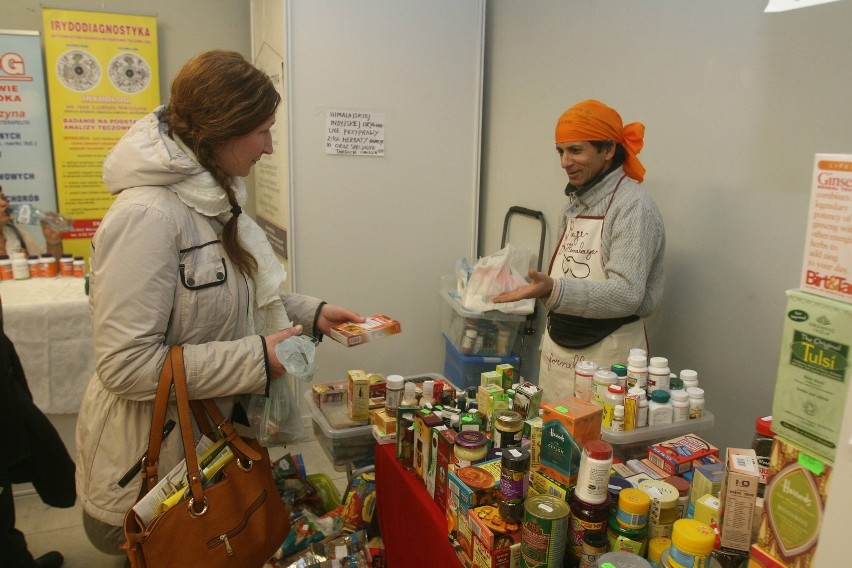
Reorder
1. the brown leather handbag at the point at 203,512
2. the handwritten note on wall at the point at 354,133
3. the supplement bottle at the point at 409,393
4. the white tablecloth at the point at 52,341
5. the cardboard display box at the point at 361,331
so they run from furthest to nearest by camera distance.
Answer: the handwritten note on wall at the point at 354,133
the white tablecloth at the point at 52,341
the supplement bottle at the point at 409,393
the cardboard display box at the point at 361,331
the brown leather handbag at the point at 203,512

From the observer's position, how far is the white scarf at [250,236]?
1.40 metres

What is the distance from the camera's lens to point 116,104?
12.3 feet

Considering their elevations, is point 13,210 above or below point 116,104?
below

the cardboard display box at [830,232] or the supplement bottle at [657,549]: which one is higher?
the cardboard display box at [830,232]

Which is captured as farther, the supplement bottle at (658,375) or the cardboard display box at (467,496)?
the supplement bottle at (658,375)

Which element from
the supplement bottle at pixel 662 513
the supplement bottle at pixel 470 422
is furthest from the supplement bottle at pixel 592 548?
the supplement bottle at pixel 470 422

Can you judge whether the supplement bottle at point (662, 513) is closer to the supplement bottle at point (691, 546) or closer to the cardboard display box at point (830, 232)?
the supplement bottle at point (691, 546)

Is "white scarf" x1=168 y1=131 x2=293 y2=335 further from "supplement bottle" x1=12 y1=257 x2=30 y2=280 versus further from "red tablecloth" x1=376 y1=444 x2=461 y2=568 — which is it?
"supplement bottle" x1=12 y1=257 x2=30 y2=280

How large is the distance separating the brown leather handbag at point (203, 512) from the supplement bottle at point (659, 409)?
0.99 m

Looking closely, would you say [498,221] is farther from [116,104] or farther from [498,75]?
[116,104]

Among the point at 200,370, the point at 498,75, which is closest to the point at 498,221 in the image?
the point at 498,75

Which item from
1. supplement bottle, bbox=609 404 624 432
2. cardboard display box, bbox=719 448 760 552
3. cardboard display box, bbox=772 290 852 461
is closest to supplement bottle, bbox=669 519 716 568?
cardboard display box, bbox=719 448 760 552

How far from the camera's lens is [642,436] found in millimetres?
1499

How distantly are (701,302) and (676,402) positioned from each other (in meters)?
0.70
